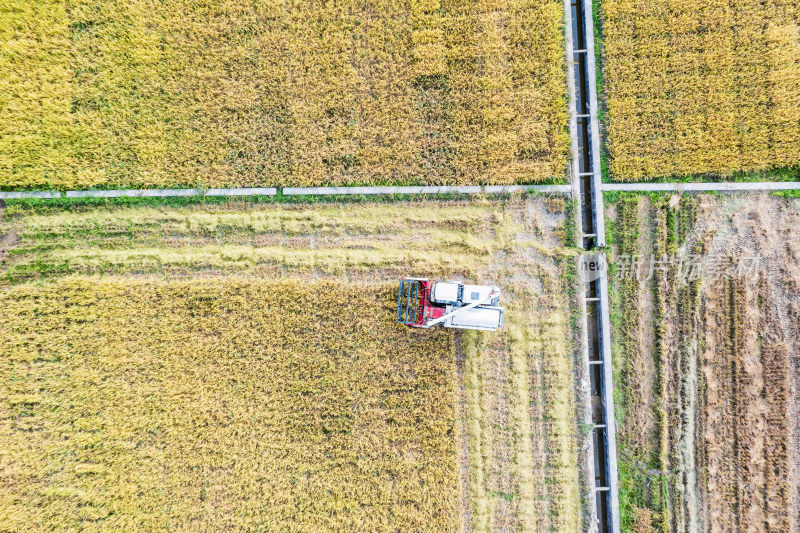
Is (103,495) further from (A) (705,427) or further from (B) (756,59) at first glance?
(B) (756,59)

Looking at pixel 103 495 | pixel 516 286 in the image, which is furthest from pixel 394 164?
pixel 103 495

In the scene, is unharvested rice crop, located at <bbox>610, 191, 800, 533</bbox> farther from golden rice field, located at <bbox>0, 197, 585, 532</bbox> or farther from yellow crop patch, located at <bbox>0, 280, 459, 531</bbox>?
yellow crop patch, located at <bbox>0, 280, 459, 531</bbox>

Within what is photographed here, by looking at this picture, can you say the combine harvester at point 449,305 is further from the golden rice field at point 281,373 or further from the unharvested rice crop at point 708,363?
the unharvested rice crop at point 708,363

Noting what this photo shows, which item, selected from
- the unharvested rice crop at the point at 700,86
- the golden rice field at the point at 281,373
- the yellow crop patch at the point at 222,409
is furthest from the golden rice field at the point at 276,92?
the yellow crop patch at the point at 222,409

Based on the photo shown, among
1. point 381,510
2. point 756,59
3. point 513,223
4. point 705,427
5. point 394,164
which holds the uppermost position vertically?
point 756,59

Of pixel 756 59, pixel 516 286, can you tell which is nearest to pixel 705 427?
pixel 516 286

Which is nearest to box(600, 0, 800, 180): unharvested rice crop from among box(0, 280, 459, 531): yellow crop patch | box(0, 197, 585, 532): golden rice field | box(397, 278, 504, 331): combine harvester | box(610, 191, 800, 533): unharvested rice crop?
box(610, 191, 800, 533): unharvested rice crop

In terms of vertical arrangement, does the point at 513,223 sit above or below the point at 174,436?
above
